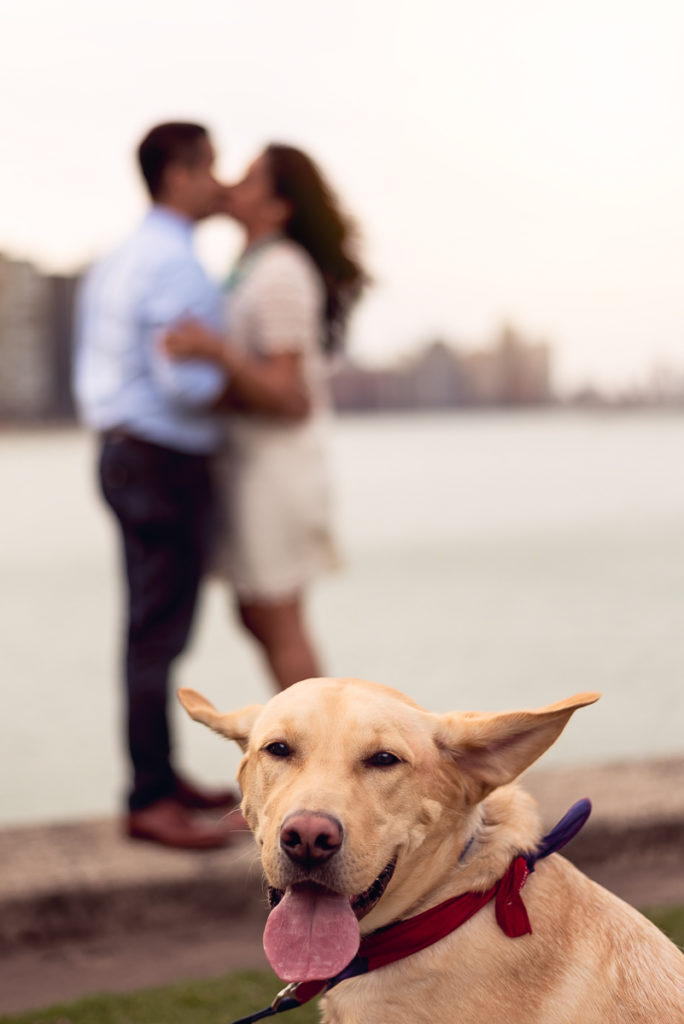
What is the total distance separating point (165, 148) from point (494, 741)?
113 inches

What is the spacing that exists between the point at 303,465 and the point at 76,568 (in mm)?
15768

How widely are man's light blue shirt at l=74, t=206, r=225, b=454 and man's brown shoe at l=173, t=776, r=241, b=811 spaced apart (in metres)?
1.18

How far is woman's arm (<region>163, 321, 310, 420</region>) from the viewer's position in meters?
3.28

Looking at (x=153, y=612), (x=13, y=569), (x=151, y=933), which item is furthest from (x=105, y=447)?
(x=13, y=569)

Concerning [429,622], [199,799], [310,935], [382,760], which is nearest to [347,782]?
[382,760]

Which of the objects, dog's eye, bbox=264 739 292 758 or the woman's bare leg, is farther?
the woman's bare leg

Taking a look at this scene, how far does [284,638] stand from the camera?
3777 millimetres

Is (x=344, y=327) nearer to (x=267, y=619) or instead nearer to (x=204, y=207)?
(x=204, y=207)

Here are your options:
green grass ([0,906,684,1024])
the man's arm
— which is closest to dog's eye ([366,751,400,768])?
green grass ([0,906,684,1024])

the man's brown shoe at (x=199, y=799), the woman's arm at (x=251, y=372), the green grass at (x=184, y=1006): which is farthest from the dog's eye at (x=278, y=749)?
the man's brown shoe at (x=199, y=799)

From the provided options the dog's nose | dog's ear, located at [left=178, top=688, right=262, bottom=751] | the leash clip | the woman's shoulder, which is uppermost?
the woman's shoulder

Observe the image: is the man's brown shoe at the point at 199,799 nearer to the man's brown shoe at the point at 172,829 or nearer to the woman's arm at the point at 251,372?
the man's brown shoe at the point at 172,829

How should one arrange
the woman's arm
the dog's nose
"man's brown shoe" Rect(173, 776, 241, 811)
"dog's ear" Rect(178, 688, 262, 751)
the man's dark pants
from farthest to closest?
"man's brown shoe" Rect(173, 776, 241, 811) → the man's dark pants → the woman's arm → "dog's ear" Rect(178, 688, 262, 751) → the dog's nose

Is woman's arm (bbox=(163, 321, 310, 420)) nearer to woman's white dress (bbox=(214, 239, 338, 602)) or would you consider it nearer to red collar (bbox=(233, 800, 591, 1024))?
woman's white dress (bbox=(214, 239, 338, 602))
